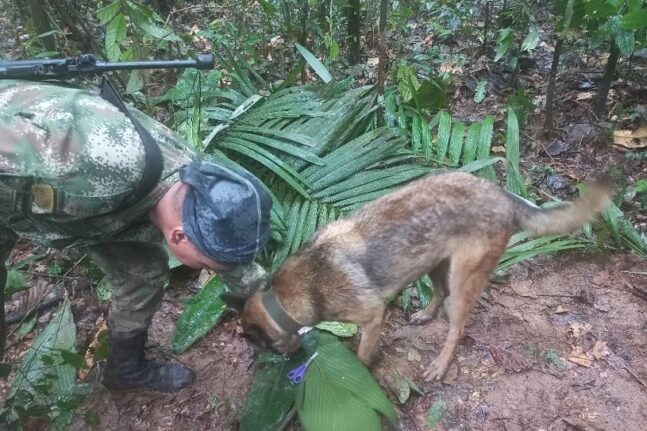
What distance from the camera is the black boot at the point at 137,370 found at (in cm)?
316

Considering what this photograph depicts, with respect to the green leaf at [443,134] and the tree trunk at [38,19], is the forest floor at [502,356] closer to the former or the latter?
the green leaf at [443,134]

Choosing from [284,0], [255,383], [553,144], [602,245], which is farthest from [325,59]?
[255,383]

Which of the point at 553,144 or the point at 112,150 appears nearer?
the point at 112,150

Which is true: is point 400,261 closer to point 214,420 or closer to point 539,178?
point 214,420

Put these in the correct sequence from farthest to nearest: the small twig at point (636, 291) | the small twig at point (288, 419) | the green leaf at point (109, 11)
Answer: the small twig at point (636, 291) < the green leaf at point (109, 11) < the small twig at point (288, 419)

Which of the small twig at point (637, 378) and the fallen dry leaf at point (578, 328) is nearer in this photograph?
the small twig at point (637, 378)

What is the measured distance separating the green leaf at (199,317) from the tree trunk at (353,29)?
4.37 metres

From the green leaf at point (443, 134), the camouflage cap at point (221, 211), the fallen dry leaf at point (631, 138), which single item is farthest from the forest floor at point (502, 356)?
the camouflage cap at point (221, 211)

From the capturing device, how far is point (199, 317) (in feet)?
12.0

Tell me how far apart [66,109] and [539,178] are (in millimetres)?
4244

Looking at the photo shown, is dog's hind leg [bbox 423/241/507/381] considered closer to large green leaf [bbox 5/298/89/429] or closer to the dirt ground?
the dirt ground

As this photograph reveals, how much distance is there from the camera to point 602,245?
414 cm

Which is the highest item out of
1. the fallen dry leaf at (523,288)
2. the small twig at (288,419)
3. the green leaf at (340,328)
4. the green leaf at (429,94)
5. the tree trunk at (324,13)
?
the tree trunk at (324,13)

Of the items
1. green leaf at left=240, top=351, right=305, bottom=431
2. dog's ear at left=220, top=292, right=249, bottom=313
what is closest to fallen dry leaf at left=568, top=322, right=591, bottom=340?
green leaf at left=240, top=351, right=305, bottom=431
